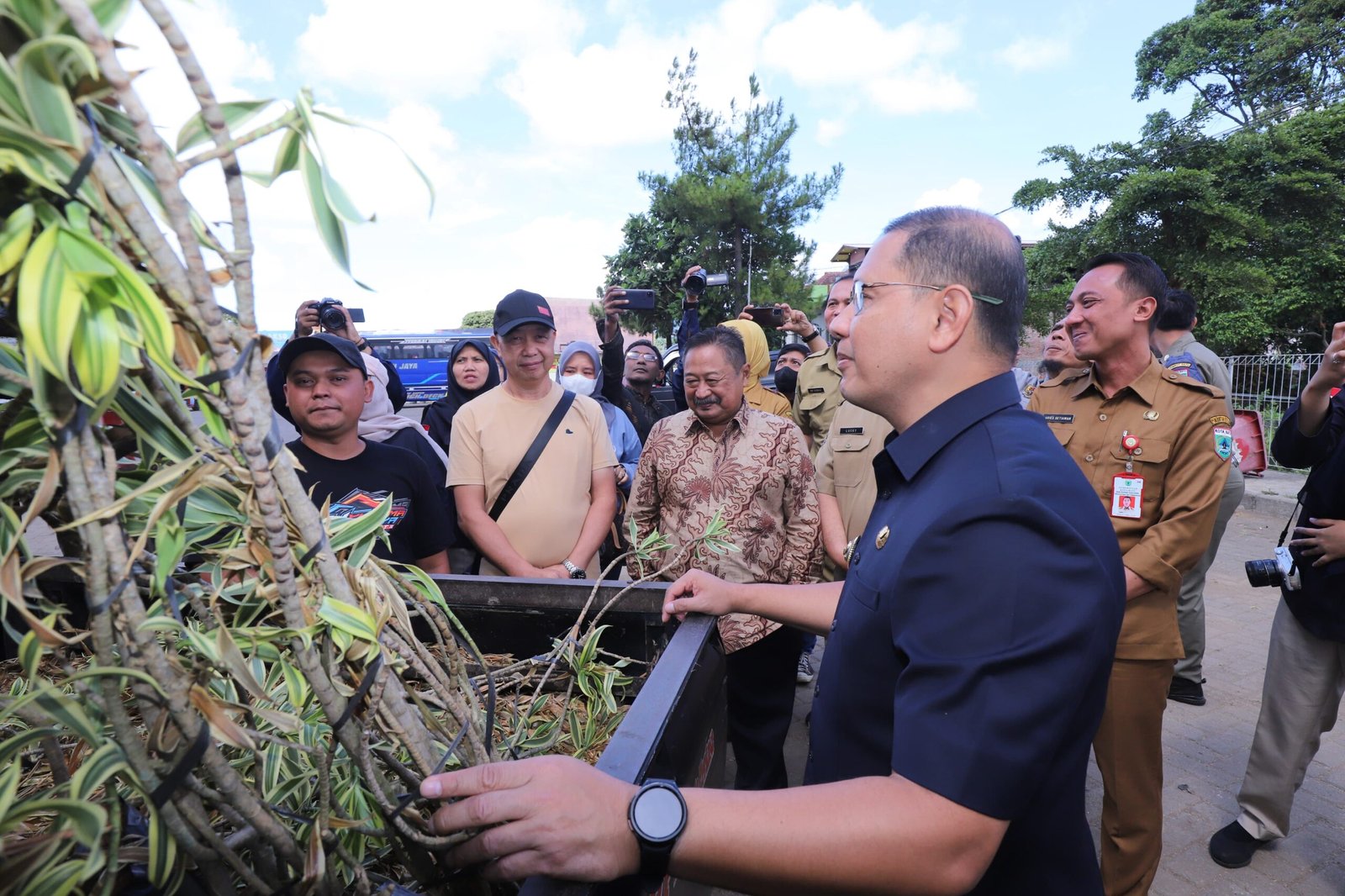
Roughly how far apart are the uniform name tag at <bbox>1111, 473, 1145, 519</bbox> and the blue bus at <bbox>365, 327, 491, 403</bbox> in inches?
1023

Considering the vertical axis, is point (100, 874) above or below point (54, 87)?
below

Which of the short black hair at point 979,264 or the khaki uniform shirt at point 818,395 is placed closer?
the short black hair at point 979,264

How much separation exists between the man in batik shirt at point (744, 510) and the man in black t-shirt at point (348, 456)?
0.94 metres

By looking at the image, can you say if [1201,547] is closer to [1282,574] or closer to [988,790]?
[1282,574]

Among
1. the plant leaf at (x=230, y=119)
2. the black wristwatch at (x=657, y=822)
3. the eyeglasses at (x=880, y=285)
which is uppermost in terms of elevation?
the plant leaf at (x=230, y=119)

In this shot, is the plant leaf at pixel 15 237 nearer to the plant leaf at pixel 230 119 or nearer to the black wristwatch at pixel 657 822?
the plant leaf at pixel 230 119

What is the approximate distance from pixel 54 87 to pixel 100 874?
0.92m

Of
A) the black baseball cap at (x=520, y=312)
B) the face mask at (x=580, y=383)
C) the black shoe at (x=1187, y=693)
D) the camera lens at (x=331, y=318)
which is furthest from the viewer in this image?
the face mask at (x=580, y=383)

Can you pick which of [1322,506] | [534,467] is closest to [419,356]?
[534,467]

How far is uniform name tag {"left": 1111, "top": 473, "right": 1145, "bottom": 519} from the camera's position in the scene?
2662 millimetres

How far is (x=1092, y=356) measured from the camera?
2.81m

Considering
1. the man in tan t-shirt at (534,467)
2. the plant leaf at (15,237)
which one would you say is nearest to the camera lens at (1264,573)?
the man in tan t-shirt at (534,467)

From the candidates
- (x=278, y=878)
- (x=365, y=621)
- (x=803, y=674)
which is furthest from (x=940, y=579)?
(x=803, y=674)

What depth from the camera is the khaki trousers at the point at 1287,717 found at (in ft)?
9.06
